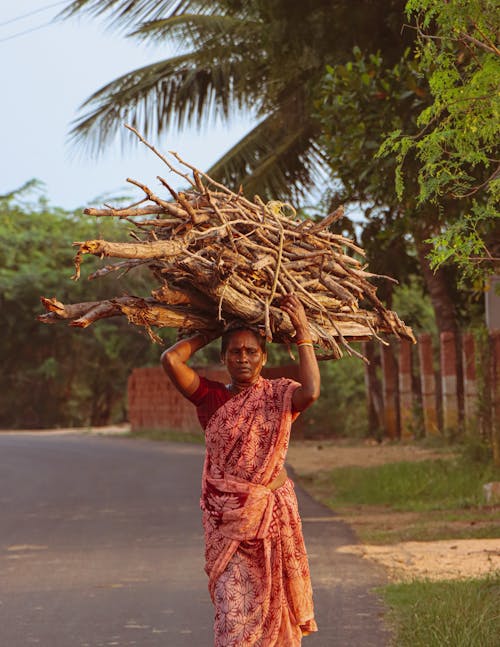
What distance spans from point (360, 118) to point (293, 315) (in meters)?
7.27

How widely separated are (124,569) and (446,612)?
129 inches

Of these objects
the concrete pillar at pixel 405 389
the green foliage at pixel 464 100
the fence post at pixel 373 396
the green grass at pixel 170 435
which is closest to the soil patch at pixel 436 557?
the green foliage at pixel 464 100

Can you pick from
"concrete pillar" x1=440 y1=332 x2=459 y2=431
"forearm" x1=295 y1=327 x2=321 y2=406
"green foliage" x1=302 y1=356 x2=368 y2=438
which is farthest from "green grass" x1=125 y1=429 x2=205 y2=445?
"forearm" x1=295 y1=327 x2=321 y2=406

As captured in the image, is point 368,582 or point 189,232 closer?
point 189,232

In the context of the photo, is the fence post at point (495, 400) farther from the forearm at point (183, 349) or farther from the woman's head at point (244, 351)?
the woman's head at point (244, 351)

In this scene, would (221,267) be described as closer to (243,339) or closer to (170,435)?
(243,339)

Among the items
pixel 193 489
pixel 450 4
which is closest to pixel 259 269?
pixel 450 4

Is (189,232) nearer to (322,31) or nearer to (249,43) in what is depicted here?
(322,31)

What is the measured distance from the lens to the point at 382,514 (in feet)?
43.0

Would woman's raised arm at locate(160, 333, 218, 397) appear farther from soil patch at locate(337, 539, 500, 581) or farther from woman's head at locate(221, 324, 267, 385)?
soil patch at locate(337, 539, 500, 581)

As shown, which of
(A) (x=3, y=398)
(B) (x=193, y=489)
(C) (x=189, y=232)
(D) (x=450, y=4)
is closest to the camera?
(C) (x=189, y=232)

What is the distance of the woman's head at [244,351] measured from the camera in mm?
5082

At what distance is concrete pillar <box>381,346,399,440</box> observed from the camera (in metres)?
23.1

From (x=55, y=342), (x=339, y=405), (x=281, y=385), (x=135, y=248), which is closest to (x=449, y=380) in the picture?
(x=339, y=405)
